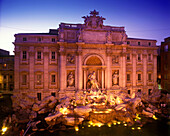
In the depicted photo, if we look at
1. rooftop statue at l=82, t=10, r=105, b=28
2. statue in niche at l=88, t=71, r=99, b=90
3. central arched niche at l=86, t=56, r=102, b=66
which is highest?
rooftop statue at l=82, t=10, r=105, b=28

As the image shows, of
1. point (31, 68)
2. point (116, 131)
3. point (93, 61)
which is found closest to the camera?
point (116, 131)

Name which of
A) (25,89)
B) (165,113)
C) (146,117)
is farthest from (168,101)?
(25,89)

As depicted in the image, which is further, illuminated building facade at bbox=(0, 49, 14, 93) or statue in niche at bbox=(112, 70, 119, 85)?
illuminated building facade at bbox=(0, 49, 14, 93)

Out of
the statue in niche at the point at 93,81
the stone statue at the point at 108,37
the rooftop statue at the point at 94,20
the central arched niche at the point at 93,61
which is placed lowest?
the statue in niche at the point at 93,81

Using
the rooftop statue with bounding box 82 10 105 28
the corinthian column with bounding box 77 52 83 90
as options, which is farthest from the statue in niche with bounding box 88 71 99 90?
the rooftop statue with bounding box 82 10 105 28

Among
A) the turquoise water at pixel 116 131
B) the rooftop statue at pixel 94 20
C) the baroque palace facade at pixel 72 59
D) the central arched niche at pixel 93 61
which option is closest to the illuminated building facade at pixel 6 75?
the baroque palace facade at pixel 72 59

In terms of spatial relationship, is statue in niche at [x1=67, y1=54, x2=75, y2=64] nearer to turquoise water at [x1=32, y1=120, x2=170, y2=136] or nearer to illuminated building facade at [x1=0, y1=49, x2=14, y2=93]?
turquoise water at [x1=32, y1=120, x2=170, y2=136]

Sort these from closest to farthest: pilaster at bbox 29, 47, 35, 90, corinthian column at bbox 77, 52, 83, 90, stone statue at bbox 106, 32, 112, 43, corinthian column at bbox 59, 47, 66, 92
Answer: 1. pilaster at bbox 29, 47, 35, 90
2. corinthian column at bbox 59, 47, 66, 92
3. corinthian column at bbox 77, 52, 83, 90
4. stone statue at bbox 106, 32, 112, 43

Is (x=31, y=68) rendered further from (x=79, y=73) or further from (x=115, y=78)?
(x=115, y=78)

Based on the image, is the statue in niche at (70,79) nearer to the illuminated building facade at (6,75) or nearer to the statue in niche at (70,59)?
the statue in niche at (70,59)

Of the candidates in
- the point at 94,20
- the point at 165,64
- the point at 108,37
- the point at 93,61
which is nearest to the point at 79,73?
the point at 93,61

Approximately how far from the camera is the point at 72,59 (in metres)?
17.3

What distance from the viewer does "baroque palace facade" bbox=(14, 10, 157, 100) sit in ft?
55.1

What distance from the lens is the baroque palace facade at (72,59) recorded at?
1678 cm
